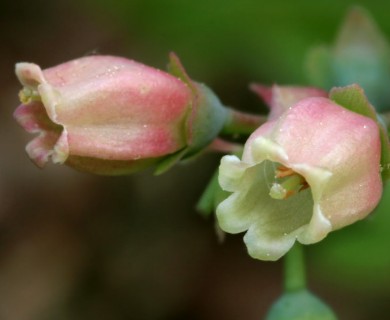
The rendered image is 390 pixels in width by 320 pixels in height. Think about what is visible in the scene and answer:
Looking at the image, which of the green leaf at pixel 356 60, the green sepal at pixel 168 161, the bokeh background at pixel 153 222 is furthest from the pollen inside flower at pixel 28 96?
the bokeh background at pixel 153 222

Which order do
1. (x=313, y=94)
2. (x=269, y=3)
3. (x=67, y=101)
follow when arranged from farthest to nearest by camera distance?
(x=269, y=3) → (x=313, y=94) → (x=67, y=101)

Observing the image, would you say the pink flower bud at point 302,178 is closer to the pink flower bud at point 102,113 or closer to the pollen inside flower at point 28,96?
the pink flower bud at point 102,113

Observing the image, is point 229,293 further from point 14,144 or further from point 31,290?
point 14,144

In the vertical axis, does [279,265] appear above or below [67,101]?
below

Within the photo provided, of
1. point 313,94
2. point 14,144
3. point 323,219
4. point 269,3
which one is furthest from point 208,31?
point 323,219

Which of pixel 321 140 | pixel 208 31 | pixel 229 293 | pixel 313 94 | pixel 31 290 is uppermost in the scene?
pixel 321 140

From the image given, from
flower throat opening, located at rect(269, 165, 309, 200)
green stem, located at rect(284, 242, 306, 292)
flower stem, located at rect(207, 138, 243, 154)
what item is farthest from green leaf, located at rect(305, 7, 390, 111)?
flower throat opening, located at rect(269, 165, 309, 200)
